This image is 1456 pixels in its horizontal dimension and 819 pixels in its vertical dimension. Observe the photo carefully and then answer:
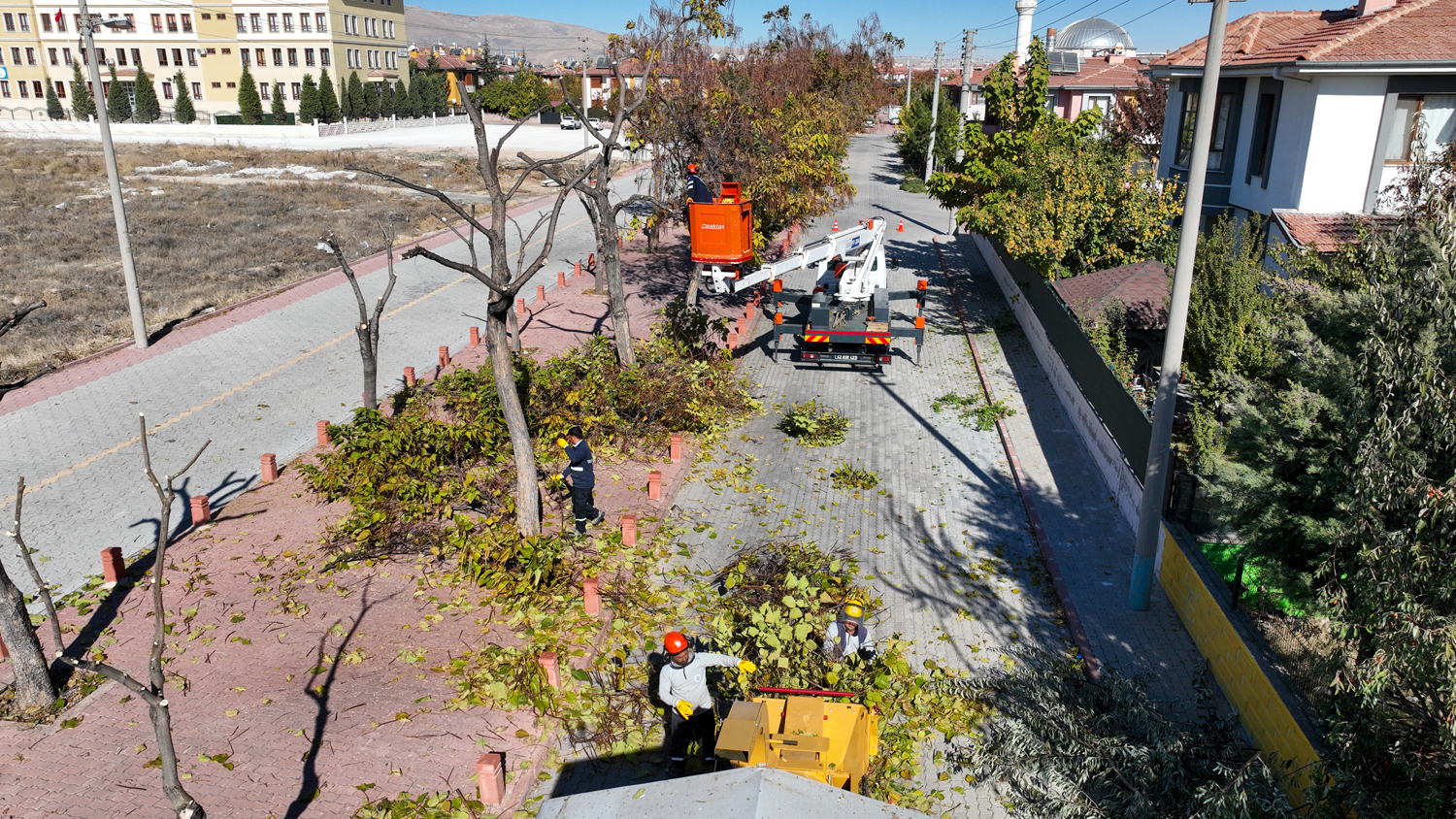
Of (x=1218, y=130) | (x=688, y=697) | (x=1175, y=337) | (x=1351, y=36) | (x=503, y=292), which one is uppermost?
(x=1351, y=36)

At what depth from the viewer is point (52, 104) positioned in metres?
75.6

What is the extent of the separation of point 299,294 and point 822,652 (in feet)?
69.4

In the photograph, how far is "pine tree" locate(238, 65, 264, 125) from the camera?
233 feet

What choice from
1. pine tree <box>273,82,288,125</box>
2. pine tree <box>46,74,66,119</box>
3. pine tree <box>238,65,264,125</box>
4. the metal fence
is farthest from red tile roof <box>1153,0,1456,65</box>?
pine tree <box>46,74,66,119</box>

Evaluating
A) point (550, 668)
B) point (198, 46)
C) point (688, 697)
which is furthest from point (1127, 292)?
point (198, 46)

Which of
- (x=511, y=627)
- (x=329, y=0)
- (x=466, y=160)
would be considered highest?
(x=329, y=0)

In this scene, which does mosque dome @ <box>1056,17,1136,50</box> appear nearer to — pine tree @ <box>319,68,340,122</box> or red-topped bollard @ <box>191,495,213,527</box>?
pine tree @ <box>319,68,340,122</box>

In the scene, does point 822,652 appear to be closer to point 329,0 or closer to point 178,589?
point 178,589

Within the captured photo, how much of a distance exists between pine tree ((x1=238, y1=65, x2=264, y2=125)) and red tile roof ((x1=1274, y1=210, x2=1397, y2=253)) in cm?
7364

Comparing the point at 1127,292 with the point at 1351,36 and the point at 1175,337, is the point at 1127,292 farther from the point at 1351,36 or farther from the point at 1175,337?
the point at 1175,337

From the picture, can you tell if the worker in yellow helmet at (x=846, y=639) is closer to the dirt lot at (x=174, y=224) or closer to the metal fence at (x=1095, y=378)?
the metal fence at (x=1095, y=378)

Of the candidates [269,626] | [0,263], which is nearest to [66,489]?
[269,626]

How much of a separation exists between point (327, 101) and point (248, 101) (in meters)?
5.96

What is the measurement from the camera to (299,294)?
25.1m
